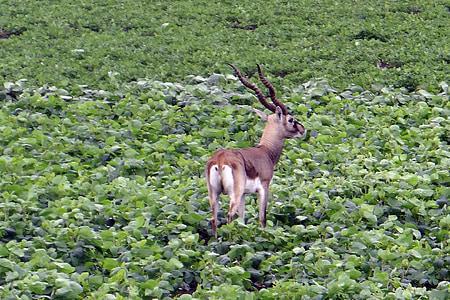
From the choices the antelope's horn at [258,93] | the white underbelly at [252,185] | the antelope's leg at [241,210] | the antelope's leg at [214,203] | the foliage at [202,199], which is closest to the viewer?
the foliage at [202,199]

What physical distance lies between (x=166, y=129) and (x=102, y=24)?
5181mm

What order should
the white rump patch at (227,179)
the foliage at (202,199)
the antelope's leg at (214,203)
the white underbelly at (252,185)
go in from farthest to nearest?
1. the white underbelly at (252,185)
2. the antelope's leg at (214,203)
3. the white rump patch at (227,179)
4. the foliage at (202,199)

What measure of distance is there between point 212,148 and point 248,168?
2629mm

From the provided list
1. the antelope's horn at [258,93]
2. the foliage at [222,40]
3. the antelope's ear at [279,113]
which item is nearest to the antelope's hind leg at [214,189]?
the antelope's horn at [258,93]

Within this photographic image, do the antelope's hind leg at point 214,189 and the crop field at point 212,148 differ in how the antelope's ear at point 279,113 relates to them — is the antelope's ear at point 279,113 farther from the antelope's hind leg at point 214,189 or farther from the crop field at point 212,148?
the antelope's hind leg at point 214,189

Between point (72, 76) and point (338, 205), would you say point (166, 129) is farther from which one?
point (338, 205)

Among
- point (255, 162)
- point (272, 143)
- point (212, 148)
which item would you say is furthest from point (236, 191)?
point (212, 148)

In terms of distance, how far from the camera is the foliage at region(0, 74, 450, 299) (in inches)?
299

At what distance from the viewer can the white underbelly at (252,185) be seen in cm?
873

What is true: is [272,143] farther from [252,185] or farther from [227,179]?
[227,179]

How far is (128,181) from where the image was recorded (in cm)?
978

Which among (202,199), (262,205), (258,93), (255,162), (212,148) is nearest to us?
(262,205)

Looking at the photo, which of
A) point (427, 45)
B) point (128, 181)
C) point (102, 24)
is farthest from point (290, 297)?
point (102, 24)

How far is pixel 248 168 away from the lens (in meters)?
8.79
